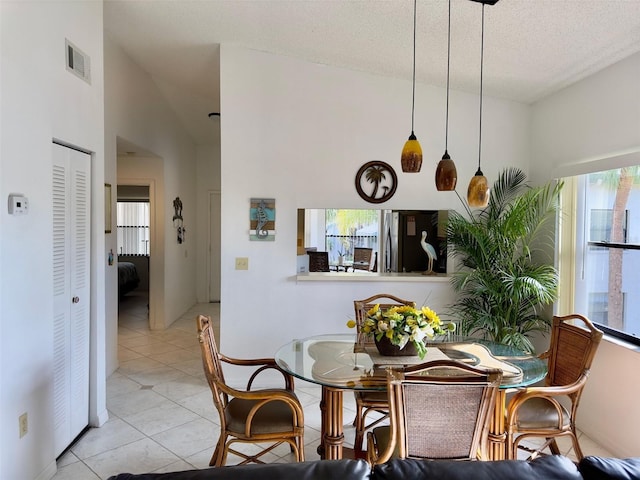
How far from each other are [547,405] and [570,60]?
7.45 feet

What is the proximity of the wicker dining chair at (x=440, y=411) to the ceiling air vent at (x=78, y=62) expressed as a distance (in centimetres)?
269

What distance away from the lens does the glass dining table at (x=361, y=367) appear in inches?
85.1

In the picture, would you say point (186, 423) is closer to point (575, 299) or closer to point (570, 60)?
point (575, 299)

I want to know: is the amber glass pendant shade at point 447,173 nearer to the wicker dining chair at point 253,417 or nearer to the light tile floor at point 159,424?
the wicker dining chair at point 253,417

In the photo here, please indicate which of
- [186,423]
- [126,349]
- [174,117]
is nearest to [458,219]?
[186,423]

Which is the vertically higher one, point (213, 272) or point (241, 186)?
point (241, 186)

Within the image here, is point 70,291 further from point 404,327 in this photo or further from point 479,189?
point 479,189

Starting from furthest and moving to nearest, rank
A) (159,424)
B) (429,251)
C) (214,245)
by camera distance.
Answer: (214,245) < (429,251) < (159,424)

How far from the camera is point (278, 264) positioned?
403 cm

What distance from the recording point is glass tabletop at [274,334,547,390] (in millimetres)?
2158

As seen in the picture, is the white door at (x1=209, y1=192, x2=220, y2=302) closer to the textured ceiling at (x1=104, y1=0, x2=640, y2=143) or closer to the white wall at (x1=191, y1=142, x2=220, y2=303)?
the white wall at (x1=191, y1=142, x2=220, y2=303)

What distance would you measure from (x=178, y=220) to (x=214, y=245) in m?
1.46

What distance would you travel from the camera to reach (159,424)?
3.27m

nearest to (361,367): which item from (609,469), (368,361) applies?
(368,361)
